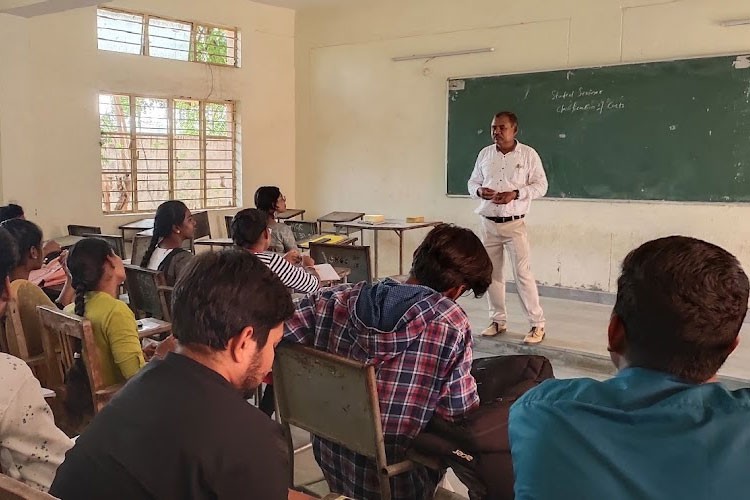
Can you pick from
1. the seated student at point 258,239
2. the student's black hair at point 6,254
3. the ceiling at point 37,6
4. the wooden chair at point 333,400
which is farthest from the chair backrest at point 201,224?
the wooden chair at point 333,400

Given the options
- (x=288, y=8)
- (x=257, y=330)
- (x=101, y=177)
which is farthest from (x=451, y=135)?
(x=257, y=330)

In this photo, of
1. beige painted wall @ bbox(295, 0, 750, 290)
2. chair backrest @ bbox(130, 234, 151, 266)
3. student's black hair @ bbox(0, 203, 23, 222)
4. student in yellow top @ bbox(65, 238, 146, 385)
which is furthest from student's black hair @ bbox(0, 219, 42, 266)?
beige painted wall @ bbox(295, 0, 750, 290)

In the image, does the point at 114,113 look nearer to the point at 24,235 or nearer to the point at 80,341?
the point at 24,235

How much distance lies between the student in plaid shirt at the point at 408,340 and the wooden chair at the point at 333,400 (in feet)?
0.23

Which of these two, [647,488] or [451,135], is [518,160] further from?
[647,488]

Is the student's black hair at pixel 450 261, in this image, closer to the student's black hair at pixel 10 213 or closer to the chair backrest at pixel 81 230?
the student's black hair at pixel 10 213

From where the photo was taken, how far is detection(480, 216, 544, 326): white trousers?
4.68m

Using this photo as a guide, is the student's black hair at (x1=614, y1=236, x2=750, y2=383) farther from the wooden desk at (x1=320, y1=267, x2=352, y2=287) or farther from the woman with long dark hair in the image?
the wooden desk at (x1=320, y1=267, x2=352, y2=287)

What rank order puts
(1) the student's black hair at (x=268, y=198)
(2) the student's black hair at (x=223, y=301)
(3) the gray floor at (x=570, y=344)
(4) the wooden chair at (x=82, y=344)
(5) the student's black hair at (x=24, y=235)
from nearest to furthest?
(2) the student's black hair at (x=223, y=301) < (4) the wooden chair at (x=82, y=344) < (5) the student's black hair at (x=24, y=235) < (3) the gray floor at (x=570, y=344) < (1) the student's black hair at (x=268, y=198)

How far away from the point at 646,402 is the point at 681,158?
17.0 feet

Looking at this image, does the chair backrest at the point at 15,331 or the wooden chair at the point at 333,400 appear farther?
the chair backrest at the point at 15,331

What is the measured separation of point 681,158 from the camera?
557cm

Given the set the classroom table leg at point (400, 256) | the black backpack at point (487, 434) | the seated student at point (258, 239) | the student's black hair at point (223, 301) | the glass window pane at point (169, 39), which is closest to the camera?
the student's black hair at point (223, 301)

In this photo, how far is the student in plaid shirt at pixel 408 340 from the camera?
5.92 ft
